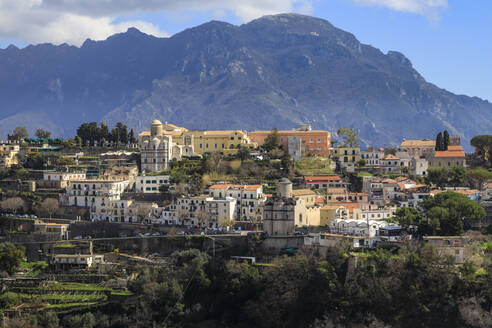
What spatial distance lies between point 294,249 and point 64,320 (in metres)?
17.1

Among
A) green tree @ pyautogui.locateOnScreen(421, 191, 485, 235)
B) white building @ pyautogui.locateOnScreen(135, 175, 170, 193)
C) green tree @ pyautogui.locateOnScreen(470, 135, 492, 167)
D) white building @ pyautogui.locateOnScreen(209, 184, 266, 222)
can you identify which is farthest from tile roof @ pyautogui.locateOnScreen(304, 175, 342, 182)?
green tree @ pyautogui.locateOnScreen(470, 135, 492, 167)

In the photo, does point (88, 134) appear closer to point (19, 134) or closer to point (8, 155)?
point (19, 134)

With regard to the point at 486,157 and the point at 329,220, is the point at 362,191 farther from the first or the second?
the point at 486,157

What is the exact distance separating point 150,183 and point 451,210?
28585mm

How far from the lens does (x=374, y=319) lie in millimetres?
45875

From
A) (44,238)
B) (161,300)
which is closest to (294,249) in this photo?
(161,300)

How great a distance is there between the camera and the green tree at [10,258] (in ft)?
179

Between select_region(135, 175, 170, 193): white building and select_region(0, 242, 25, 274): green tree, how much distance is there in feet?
51.8

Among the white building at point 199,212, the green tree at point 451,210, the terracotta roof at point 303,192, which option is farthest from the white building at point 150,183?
the green tree at point 451,210

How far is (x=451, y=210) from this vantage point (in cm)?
5519

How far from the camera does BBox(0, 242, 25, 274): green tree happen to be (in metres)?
54.6

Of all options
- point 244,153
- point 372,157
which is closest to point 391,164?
point 372,157

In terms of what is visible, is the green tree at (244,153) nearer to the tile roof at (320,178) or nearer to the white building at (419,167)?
the tile roof at (320,178)

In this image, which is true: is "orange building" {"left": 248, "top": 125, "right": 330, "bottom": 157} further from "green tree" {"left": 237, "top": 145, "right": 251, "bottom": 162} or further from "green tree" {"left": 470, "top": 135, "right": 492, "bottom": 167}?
"green tree" {"left": 470, "top": 135, "right": 492, "bottom": 167}
